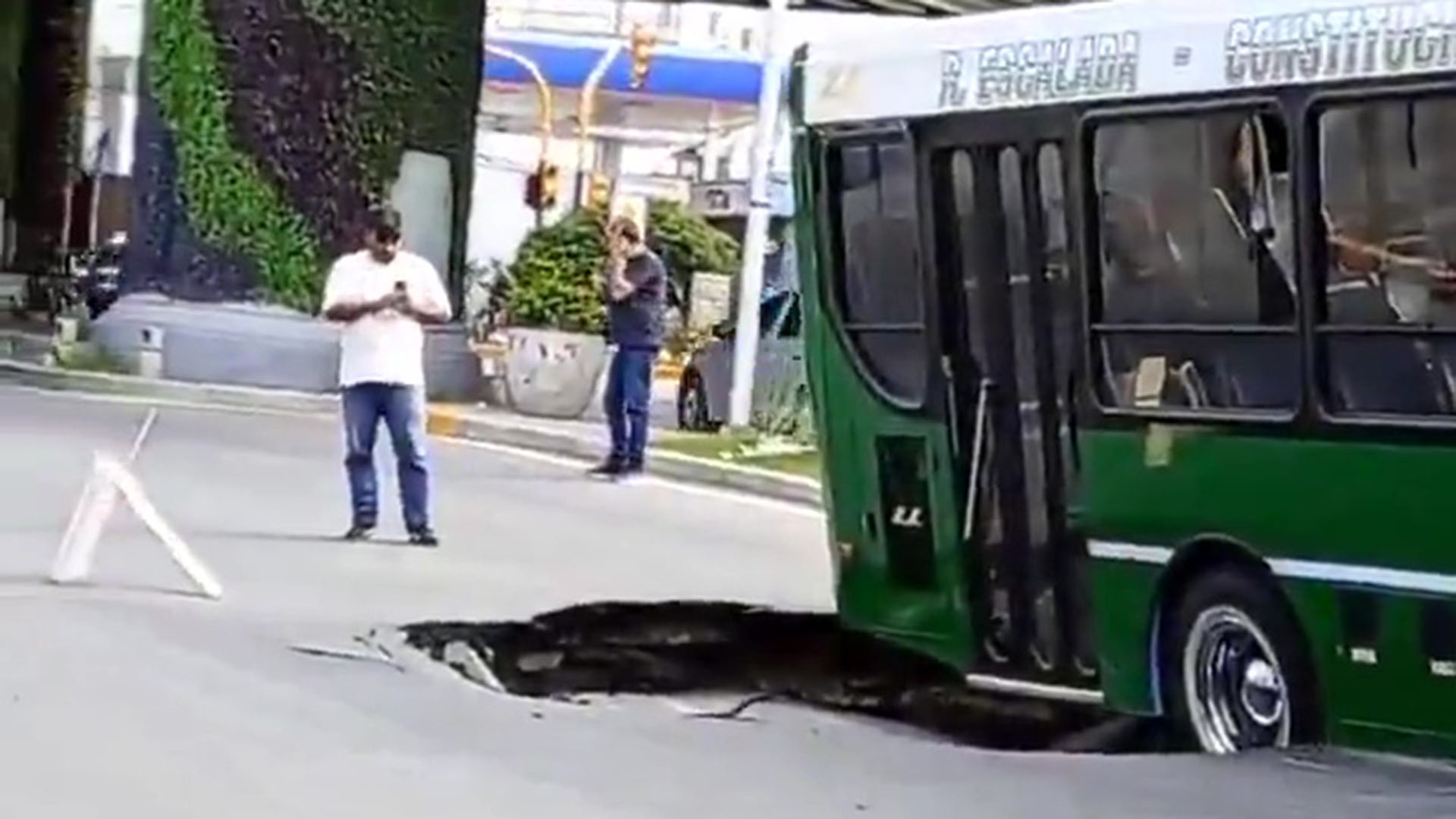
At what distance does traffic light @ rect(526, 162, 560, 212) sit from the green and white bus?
31.6 m

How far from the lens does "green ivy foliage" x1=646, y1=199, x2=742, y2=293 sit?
40625 millimetres

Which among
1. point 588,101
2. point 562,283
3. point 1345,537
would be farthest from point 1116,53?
point 588,101

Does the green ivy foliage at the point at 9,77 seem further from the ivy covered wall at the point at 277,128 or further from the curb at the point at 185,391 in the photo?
the curb at the point at 185,391

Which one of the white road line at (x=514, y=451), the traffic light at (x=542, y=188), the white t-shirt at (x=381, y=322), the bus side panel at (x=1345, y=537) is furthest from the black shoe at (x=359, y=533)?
the traffic light at (x=542, y=188)

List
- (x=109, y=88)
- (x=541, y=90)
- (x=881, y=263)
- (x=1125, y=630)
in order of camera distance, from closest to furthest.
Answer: (x=1125, y=630), (x=881, y=263), (x=541, y=90), (x=109, y=88)

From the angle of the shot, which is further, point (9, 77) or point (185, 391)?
point (9, 77)

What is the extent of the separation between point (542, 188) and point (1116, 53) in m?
34.2

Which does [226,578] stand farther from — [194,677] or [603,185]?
[603,185]

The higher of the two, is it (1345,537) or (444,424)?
(1345,537)

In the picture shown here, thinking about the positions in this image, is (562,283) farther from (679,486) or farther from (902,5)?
(902,5)

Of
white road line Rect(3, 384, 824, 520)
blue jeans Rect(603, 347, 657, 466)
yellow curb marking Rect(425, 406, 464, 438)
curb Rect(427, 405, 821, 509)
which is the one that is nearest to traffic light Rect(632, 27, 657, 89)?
white road line Rect(3, 384, 824, 520)

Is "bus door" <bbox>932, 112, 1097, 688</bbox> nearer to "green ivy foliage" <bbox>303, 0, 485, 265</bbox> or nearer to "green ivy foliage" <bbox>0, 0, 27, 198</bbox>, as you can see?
"green ivy foliage" <bbox>303, 0, 485, 265</bbox>

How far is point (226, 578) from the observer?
16.3 m

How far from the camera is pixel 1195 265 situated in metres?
11.5
